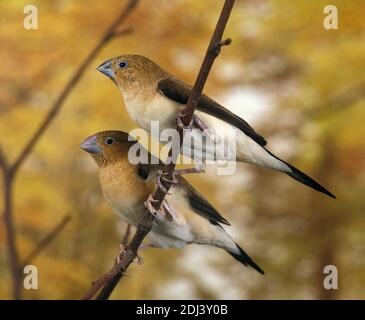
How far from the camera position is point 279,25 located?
4.13 feet

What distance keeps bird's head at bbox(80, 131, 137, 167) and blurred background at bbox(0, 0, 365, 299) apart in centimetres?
65

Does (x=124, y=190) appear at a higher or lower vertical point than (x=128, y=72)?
lower

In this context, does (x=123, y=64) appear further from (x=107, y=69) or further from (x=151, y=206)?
(x=151, y=206)

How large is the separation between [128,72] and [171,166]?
0.12m

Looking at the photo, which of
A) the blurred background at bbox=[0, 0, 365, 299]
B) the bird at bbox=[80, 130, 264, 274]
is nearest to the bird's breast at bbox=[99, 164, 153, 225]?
the bird at bbox=[80, 130, 264, 274]

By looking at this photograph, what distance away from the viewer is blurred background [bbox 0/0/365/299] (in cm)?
128

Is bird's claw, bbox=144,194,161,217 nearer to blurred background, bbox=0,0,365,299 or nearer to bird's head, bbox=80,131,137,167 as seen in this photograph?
bird's head, bbox=80,131,137,167

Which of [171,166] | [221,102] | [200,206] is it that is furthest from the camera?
[221,102]

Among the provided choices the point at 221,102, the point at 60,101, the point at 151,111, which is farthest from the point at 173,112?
the point at 221,102

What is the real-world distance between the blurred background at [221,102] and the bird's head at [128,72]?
0.62 metres

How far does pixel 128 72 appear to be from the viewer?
54 cm

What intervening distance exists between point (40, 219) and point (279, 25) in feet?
2.43

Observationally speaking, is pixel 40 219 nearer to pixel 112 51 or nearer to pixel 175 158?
pixel 112 51

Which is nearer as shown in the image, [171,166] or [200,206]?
[171,166]
